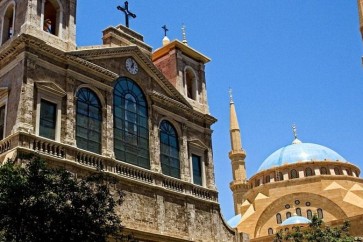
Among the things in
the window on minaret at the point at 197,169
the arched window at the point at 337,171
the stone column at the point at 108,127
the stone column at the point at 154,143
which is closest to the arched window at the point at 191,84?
the window on minaret at the point at 197,169

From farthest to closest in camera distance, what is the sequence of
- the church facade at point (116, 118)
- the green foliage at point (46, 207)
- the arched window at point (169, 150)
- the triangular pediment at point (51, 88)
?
the arched window at point (169, 150) → the triangular pediment at point (51, 88) → the church facade at point (116, 118) → the green foliage at point (46, 207)

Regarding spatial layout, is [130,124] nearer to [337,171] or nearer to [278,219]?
[278,219]

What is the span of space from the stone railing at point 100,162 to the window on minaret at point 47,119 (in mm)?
627

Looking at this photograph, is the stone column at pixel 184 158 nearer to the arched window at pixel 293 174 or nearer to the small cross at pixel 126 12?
the small cross at pixel 126 12

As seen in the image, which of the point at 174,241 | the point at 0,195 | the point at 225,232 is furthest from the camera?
the point at 225,232

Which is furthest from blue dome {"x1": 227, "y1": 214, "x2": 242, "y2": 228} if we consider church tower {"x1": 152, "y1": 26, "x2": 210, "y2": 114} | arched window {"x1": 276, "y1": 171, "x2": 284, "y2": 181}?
church tower {"x1": 152, "y1": 26, "x2": 210, "y2": 114}

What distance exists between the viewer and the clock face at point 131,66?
2572 centimetres

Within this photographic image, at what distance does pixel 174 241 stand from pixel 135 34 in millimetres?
11761

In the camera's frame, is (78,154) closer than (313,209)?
Yes

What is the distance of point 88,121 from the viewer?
22750mm

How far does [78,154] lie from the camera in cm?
2128

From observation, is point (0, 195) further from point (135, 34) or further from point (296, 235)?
point (296, 235)

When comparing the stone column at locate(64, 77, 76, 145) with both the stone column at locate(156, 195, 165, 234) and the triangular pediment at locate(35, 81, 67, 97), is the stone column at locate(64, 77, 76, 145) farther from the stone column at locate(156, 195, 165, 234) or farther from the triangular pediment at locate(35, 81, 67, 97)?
the stone column at locate(156, 195, 165, 234)

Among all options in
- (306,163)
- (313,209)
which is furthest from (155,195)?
(306,163)
